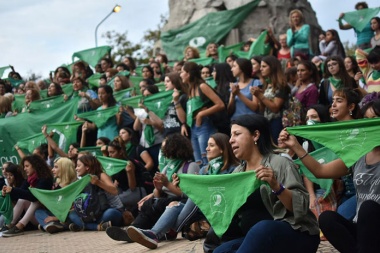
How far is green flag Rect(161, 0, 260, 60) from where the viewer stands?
18.3m

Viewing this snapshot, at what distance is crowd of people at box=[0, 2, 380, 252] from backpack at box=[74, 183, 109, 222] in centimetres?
5

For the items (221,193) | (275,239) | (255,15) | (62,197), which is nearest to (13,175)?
(62,197)

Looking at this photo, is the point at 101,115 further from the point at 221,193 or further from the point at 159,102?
the point at 221,193

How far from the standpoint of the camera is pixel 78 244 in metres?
8.59

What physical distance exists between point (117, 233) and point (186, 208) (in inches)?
32.6

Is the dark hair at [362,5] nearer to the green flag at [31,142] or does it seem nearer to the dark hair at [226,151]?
the green flag at [31,142]

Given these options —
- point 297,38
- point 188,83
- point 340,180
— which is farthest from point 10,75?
point 340,180

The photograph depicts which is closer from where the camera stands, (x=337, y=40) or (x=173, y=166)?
(x=173, y=166)

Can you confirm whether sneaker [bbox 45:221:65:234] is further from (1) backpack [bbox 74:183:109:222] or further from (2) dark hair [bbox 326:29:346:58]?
(2) dark hair [bbox 326:29:346:58]

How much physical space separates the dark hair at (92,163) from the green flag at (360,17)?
261 inches

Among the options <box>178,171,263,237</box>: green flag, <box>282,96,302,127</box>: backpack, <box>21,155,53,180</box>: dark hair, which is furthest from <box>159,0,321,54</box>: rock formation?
<box>178,171,263,237</box>: green flag

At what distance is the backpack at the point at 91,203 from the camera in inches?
374

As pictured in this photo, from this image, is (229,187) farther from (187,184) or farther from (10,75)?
(10,75)

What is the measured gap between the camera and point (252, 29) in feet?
60.6
